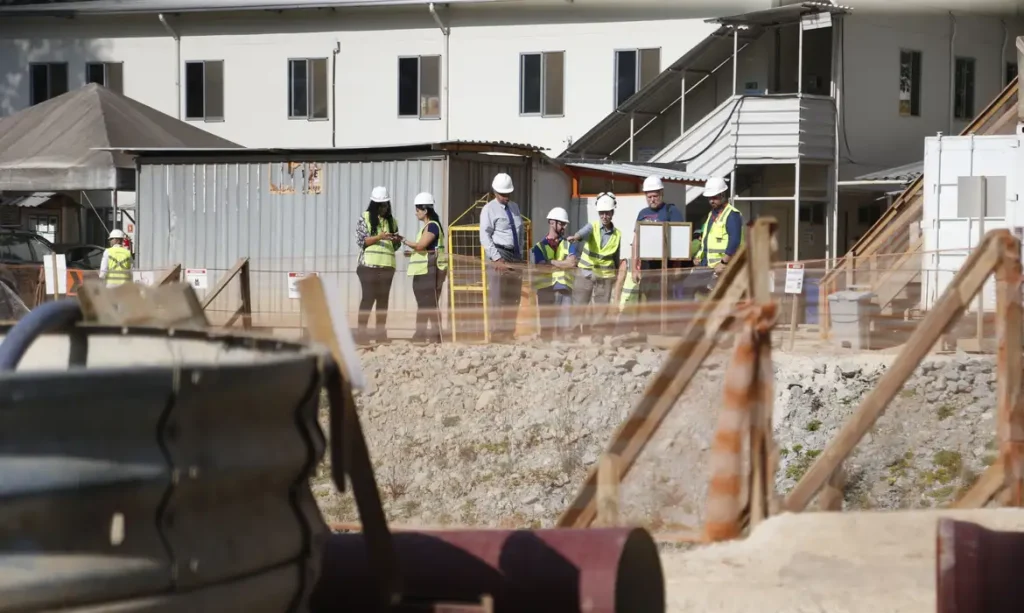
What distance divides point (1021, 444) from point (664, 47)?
76.8 ft

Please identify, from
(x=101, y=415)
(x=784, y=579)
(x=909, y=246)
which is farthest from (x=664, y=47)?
(x=101, y=415)

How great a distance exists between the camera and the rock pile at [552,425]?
11047 millimetres

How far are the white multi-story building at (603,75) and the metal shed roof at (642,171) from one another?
99 centimetres

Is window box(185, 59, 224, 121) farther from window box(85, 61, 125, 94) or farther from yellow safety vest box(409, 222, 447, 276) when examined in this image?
yellow safety vest box(409, 222, 447, 276)

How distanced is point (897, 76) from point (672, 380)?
82.6ft

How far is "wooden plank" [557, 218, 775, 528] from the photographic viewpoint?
7059 millimetres

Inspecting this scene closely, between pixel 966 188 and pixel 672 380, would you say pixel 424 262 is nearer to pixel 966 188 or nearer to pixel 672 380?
pixel 672 380

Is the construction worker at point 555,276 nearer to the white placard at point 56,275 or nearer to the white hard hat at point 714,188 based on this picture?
the white hard hat at point 714,188

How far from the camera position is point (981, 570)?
441cm

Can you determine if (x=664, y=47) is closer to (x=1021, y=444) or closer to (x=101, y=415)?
(x=1021, y=444)

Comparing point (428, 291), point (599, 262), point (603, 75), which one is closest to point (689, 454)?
point (599, 262)

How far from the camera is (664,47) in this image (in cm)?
3067

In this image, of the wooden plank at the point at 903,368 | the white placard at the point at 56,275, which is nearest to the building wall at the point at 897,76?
the white placard at the point at 56,275

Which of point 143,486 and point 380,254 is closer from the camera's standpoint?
point 143,486
